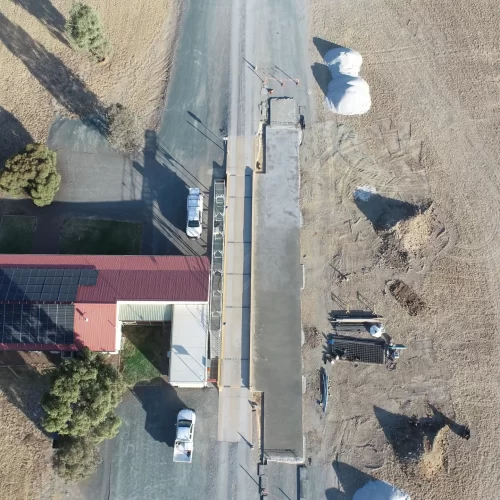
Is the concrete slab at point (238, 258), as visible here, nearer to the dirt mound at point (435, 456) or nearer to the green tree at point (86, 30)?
the dirt mound at point (435, 456)

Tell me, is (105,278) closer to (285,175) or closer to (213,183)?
(213,183)

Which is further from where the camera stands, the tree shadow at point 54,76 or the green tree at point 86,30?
the tree shadow at point 54,76

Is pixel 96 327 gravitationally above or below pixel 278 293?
below

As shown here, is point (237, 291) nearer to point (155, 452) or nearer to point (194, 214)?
point (194, 214)

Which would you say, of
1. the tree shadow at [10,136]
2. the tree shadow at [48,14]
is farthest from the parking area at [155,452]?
the tree shadow at [48,14]

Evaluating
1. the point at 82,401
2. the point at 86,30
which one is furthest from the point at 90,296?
the point at 86,30

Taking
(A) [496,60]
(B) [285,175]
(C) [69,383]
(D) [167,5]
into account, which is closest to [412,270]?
(B) [285,175]
